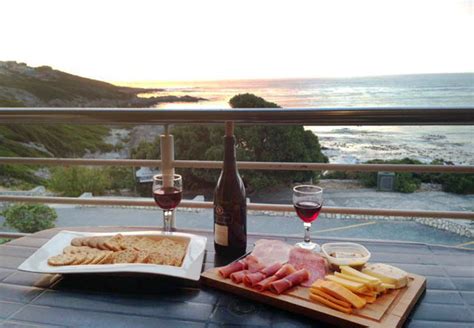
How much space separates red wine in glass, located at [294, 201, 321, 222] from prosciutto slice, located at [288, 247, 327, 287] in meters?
0.09

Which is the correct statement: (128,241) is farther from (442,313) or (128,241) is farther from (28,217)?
(28,217)

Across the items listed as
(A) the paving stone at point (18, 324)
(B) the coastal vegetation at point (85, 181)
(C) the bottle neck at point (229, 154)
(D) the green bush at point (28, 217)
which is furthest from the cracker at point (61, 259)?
(B) the coastal vegetation at point (85, 181)

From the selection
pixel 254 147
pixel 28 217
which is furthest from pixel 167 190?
pixel 28 217

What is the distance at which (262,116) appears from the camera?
5.22 feet

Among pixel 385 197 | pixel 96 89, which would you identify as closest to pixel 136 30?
pixel 96 89

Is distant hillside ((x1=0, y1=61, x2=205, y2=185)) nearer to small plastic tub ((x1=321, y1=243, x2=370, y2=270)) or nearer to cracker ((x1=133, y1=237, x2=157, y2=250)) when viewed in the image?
cracker ((x1=133, y1=237, x2=157, y2=250))

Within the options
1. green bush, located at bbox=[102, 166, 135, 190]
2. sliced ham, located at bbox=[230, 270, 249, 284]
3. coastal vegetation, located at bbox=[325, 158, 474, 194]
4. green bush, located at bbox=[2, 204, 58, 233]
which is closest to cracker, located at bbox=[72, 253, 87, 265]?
sliced ham, located at bbox=[230, 270, 249, 284]

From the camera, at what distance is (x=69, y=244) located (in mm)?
1162

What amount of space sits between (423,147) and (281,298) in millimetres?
10014

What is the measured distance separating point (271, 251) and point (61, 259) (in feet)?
1.66

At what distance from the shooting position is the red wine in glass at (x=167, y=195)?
122 cm

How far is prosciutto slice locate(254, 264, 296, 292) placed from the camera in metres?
0.90

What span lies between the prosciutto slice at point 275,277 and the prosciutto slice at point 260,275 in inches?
0.4

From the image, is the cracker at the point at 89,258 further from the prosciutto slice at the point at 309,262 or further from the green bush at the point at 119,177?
the green bush at the point at 119,177
